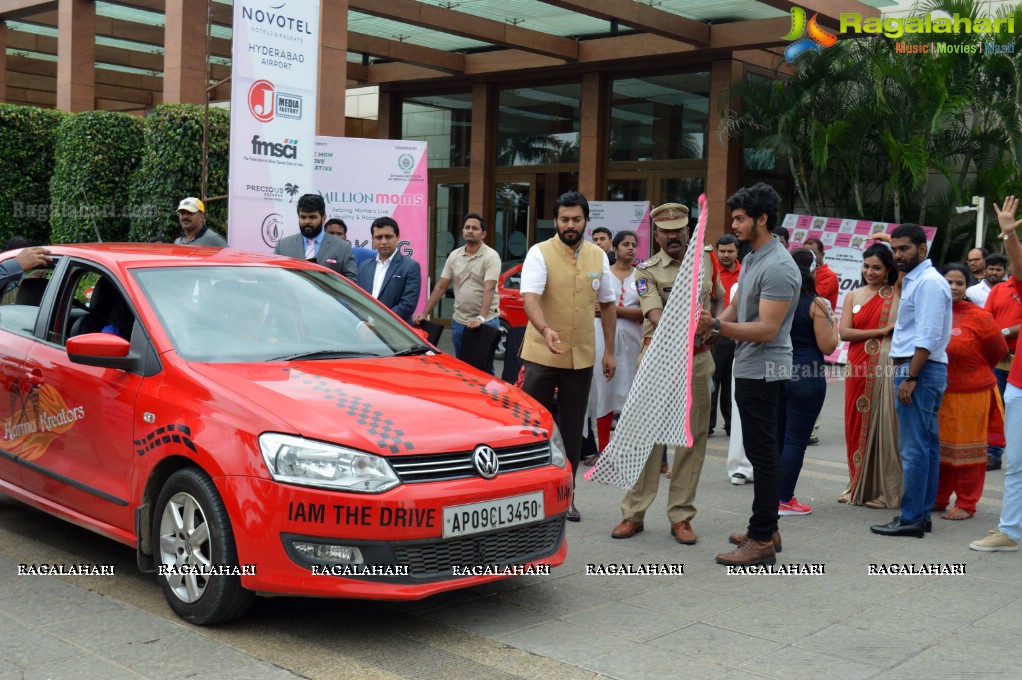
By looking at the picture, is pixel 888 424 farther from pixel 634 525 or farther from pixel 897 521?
pixel 634 525

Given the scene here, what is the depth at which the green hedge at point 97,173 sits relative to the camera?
12961mm

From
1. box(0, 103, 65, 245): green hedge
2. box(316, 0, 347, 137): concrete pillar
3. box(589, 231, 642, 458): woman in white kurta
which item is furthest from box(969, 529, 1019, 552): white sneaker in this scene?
box(0, 103, 65, 245): green hedge

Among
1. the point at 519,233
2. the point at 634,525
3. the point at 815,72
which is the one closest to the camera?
the point at 634,525

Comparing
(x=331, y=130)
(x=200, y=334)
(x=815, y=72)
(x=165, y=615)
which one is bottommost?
(x=165, y=615)

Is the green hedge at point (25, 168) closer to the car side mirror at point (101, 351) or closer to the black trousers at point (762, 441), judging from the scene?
the car side mirror at point (101, 351)

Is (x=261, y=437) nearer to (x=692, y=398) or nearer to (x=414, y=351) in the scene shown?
(x=414, y=351)

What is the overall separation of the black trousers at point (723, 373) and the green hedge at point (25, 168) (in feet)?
32.4

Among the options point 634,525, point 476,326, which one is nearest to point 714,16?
point 476,326

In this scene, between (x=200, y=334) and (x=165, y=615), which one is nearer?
(x=165, y=615)

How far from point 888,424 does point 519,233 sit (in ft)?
46.8

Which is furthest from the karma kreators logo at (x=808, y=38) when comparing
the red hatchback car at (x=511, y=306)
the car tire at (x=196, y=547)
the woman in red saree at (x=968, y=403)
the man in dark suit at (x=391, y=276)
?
the car tire at (x=196, y=547)

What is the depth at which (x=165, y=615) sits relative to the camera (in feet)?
14.9

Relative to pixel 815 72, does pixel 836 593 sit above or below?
below

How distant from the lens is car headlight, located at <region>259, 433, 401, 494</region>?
407 centimetres
